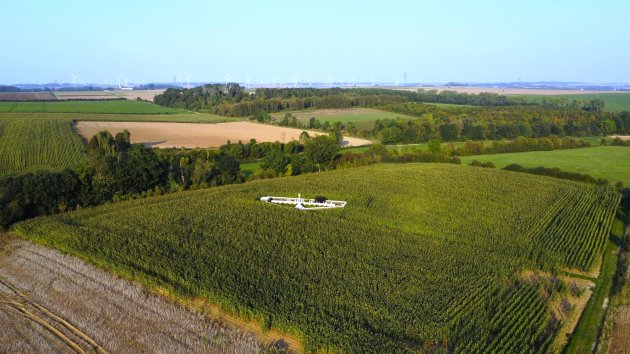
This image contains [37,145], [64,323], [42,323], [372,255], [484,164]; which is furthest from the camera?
[37,145]

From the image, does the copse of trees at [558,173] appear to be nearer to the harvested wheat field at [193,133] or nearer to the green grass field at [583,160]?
the green grass field at [583,160]

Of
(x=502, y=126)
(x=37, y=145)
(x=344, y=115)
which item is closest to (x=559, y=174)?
(x=502, y=126)

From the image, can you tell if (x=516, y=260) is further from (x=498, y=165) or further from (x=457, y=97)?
(x=457, y=97)

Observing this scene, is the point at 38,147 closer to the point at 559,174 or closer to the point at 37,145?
the point at 37,145

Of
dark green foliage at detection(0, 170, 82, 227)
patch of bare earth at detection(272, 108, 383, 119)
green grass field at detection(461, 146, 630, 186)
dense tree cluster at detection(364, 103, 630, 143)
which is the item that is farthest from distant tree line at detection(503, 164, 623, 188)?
patch of bare earth at detection(272, 108, 383, 119)

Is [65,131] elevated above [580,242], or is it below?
above

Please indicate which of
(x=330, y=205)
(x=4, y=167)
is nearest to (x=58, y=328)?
(x=330, y=205)
